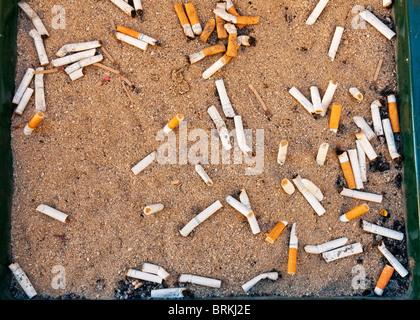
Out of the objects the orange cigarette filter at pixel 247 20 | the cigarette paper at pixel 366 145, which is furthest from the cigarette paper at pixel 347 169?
the orange cigarette filter at pixel 247 20

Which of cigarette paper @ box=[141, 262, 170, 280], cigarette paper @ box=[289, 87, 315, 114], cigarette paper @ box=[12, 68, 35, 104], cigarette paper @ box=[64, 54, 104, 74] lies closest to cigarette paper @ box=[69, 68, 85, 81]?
cigarette paper @ box=[64, 54, 104, 74]

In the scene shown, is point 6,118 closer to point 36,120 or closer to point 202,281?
point 36,120

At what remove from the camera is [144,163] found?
3.02 meters

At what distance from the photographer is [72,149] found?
3.06 metres

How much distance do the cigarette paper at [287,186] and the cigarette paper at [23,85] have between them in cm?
201

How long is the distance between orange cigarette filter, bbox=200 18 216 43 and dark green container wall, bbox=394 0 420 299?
1399mm

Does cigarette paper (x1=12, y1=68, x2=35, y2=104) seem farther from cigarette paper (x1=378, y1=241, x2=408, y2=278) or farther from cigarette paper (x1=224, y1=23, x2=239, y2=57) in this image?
cigarette paper (x1=378, y1=241, x2=408, y2=278)

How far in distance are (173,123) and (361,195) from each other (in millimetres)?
1449

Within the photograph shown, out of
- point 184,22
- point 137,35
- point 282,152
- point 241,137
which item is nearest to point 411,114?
point 282,152

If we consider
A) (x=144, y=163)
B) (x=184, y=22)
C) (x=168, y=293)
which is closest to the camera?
(x=168, y=293)

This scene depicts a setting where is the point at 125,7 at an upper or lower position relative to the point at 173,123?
upper

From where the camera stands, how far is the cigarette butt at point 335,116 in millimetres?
2977

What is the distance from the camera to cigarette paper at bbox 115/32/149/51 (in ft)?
10.1
